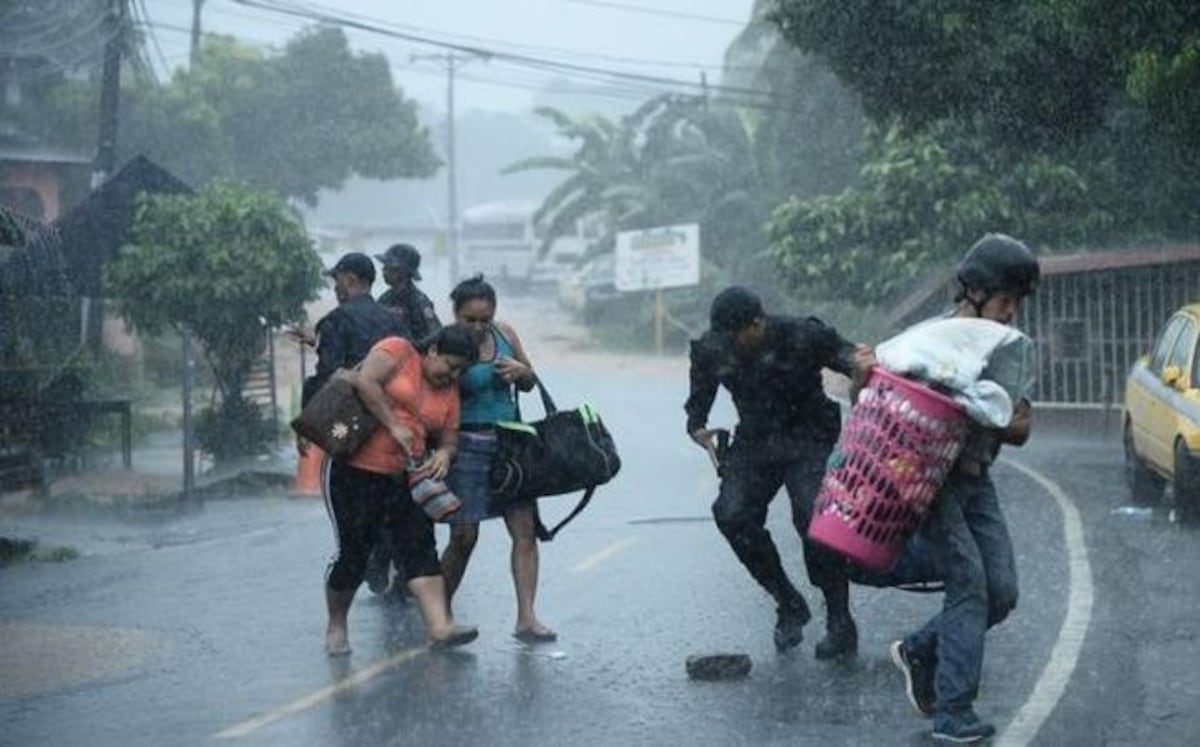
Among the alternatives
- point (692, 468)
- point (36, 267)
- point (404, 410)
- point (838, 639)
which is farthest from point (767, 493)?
point (36, 267)

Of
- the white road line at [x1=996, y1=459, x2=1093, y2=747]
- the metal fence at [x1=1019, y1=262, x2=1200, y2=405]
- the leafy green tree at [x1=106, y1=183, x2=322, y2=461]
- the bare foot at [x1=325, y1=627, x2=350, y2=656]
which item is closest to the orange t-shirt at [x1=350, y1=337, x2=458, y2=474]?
the bare foot at [x1=325, y1=627, x2=350, y2=656]

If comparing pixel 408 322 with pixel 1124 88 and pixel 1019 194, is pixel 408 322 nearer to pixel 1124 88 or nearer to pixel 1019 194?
pixel 1124 88

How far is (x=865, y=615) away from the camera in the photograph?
9039 millimetres

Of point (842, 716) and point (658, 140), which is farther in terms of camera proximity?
point (658, 140)

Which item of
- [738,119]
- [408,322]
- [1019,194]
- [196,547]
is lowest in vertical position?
[196,547]

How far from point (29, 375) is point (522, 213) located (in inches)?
2080

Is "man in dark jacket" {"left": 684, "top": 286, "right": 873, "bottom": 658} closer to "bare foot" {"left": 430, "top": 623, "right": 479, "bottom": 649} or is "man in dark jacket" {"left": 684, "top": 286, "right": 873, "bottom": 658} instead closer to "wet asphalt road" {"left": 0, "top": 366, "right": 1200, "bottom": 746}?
"wet asphalt road" {"left": 0, "top": 366, "right": 1200, "bottom": 746}

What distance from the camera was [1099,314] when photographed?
2242 cm

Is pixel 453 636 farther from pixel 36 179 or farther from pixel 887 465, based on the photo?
pixel 36 179

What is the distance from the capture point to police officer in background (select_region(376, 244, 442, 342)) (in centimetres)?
968

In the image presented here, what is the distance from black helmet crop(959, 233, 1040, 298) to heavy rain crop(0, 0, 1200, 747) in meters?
0.01

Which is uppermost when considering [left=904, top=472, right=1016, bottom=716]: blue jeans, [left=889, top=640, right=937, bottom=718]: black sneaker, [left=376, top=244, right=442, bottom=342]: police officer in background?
[left=376, top=244, right=442, bottom=342]: police officer in background

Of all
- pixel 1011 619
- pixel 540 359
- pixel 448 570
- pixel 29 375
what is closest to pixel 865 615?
pixel 1011 619

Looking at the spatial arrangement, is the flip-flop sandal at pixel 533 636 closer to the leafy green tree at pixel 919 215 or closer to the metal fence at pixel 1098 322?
the metal fence at pixel 1098 322
